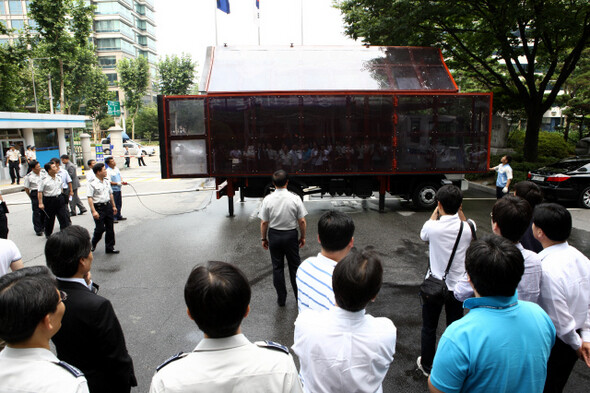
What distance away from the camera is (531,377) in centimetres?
179

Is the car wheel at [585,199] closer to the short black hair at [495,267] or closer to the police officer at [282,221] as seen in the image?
the police officer at [282,221]

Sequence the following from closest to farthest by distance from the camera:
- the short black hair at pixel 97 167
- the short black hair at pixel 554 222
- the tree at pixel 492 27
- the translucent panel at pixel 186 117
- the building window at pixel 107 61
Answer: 1. the short black hair at pixel 554 222
2. the short black hair at pixel 97 167
3. the translucent panel at pixel 186 117
4. the tree at pixel 492 27
5. the building window at pixel 107 61

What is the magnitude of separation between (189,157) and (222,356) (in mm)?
8748

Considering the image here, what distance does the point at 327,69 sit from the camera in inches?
409

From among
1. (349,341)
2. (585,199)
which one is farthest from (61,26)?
(349,341)

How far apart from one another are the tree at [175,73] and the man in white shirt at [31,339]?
46.5 m

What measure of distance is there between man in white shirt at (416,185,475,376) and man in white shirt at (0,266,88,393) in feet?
8.84

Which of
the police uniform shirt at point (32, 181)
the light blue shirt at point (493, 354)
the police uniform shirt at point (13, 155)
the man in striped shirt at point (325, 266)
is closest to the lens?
the light blue shirt at point (493, 354)

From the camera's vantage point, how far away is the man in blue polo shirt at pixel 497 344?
176 cm

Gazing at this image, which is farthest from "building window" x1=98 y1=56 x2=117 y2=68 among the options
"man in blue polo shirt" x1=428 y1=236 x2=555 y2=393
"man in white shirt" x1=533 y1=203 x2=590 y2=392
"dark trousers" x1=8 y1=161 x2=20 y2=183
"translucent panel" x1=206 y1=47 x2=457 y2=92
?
"man in blue polo shirt" x1=428 y1=236 x2=555 y2=393

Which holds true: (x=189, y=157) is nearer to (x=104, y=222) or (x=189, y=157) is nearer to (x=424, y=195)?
(x=104, y=222)

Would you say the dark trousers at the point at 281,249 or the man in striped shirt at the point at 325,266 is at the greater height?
the man in striped shirt at the point at 325,266

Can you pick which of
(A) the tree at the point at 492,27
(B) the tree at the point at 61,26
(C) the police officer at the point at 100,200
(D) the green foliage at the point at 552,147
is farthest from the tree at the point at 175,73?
(C) the police officer at the point at 100,200

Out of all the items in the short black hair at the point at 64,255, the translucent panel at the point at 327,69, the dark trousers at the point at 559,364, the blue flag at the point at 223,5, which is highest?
the blue flag at the point at 223,5
